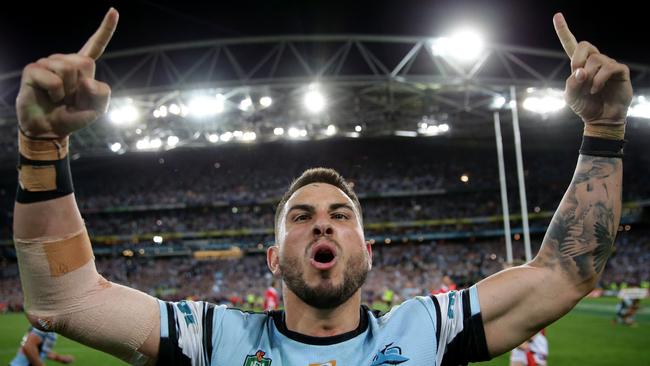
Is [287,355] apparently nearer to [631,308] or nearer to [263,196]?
[631,308]

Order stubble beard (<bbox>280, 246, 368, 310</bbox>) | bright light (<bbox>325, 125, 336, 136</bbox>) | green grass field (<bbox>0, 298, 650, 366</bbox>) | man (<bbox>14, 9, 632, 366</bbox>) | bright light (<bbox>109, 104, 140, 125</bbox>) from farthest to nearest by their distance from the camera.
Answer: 1. bright light (<bbox>325, 125, 336, 136</bbox>)
2. bright light (<bbox>109, 104, 140, 125</bbox>)
3. green grass field (<bbox>0, 298, 650, 366</bbox>)
4. stubble beard (<bbox>280, 246, 368, 310</bbox>)
5. man (<bbox>14, 9, 632, 366</bbox>)

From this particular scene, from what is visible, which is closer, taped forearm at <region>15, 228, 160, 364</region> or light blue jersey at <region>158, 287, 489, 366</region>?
taped forearm at <region>15, 228, 160, 364</region>

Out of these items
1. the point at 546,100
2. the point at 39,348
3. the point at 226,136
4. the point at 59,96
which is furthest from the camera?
the point at 226,136

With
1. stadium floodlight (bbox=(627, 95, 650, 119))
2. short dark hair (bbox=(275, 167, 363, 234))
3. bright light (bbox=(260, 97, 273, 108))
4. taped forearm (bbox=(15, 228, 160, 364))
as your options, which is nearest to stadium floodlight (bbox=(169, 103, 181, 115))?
bright light (bbox=(260, 97, 273, 108))

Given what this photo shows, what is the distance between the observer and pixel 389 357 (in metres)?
2.23

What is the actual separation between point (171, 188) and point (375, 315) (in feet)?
166

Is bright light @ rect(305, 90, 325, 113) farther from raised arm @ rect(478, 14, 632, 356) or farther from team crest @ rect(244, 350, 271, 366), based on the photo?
team crest @ rect(244, 350, 271, 366)

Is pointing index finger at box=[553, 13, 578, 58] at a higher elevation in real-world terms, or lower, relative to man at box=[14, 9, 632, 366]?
higher

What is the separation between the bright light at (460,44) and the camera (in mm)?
15164

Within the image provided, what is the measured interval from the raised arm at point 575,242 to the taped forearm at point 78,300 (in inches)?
63.3

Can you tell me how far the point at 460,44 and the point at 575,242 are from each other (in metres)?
14.5

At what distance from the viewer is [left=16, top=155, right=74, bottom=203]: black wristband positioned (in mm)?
1733

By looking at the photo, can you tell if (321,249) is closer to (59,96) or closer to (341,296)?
(341,296)

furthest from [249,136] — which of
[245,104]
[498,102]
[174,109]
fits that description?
[498,102]
